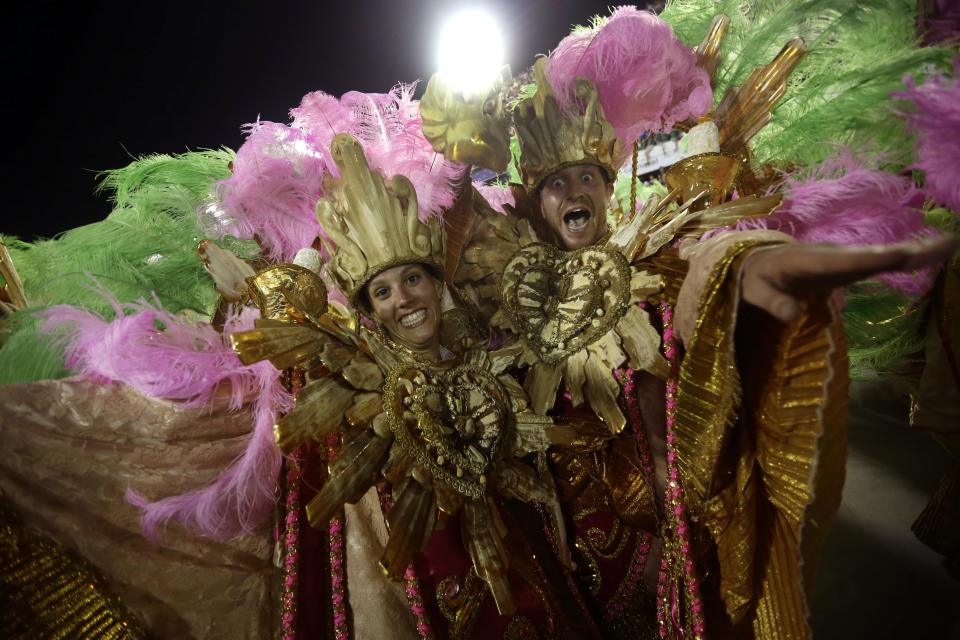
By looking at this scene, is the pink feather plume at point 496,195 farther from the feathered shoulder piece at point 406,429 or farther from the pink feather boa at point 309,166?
the feathered shoulder piece at point 406,429

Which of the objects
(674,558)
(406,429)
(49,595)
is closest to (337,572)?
(406,429)

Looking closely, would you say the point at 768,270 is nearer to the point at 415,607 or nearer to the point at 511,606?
the point at 511,606

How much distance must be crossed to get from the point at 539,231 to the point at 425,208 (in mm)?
421

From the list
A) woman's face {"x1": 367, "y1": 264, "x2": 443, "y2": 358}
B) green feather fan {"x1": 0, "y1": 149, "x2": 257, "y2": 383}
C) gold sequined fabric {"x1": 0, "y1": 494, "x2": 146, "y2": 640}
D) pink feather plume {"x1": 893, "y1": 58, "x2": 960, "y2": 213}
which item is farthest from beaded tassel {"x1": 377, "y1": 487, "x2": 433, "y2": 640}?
pink feather plume {"x1": 893, "y1": 58, "x2": 960, "y2": 213}

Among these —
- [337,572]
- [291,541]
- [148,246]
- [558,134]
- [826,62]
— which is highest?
[826,62]

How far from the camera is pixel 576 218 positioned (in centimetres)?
172

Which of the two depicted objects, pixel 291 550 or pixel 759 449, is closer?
pixel 759 449

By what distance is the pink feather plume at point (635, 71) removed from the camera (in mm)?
1605

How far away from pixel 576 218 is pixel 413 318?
67cm

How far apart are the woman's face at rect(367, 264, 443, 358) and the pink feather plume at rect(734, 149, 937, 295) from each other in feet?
3.47

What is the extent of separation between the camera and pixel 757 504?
3.88 ft

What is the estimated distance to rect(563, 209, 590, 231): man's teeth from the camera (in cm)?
170

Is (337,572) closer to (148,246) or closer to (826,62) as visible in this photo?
(148,246)

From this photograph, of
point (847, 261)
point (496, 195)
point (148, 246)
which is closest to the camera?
point (847, 261)
